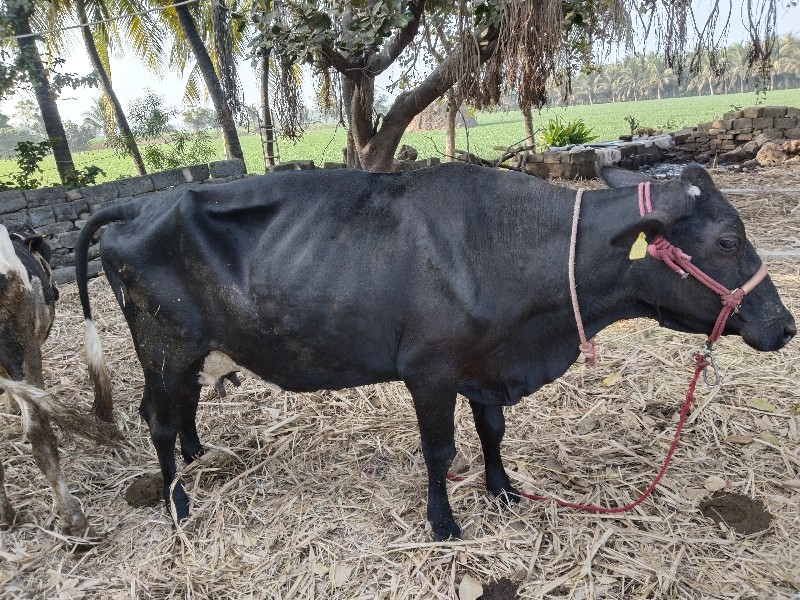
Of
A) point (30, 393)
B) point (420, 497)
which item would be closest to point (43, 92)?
point (30, 393)

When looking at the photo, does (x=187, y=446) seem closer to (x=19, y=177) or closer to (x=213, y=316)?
(x=213, y=316)

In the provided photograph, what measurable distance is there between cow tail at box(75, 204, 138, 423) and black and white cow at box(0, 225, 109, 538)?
9.1 inches

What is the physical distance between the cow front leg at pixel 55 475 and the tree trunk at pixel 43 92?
5.58m

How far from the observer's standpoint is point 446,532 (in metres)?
2.75

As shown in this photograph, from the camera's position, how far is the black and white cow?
2.66 m

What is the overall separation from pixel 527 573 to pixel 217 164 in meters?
7.76

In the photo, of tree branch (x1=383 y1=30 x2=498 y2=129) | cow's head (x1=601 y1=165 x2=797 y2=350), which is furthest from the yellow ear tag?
tree branch (x1=383 y1=30 x2=498 y2=129)

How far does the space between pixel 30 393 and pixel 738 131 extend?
55.8ft

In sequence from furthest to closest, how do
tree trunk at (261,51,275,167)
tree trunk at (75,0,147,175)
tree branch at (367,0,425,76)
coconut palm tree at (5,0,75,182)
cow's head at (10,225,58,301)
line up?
tree trunk at (75,0,147,175), tree trunk at (261,51,275,167), coconut palm tree at (5,0,75,182), tree branch at (367,0,425,76), cow's head at (10,225,58,301)

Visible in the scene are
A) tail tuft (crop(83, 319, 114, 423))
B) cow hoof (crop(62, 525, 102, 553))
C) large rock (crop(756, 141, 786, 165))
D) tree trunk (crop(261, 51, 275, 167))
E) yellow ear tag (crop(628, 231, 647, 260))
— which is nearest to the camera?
yellow ear tag (crop(628, 231, 647, 260))

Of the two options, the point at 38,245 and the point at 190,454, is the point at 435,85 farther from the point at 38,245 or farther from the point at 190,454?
the point at 190,454

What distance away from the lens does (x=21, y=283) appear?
2.87 m

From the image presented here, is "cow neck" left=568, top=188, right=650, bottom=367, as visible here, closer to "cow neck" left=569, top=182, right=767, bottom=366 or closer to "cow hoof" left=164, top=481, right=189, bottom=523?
"cow neck" left=569, top=182, right=767, bottom=366

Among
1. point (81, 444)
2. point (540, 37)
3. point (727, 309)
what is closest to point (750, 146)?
point (540, 37)
